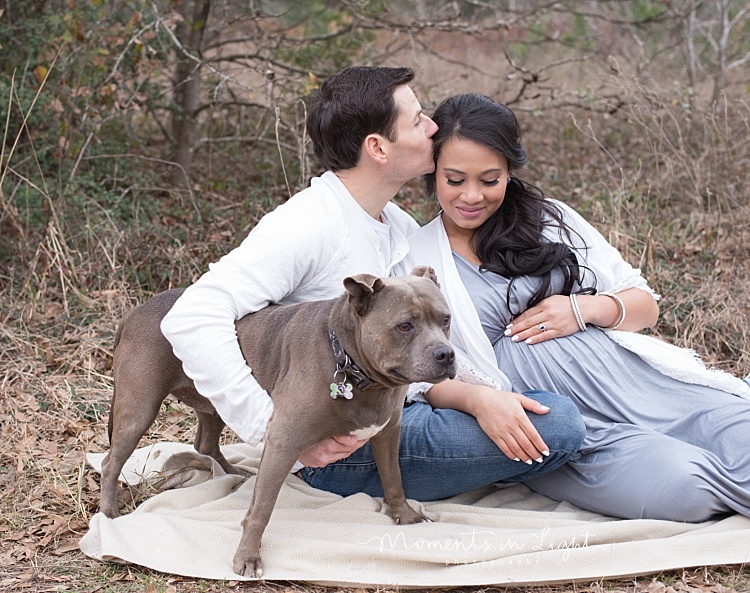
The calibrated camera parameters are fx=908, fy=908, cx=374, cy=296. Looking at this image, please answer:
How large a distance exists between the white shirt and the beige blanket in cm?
46

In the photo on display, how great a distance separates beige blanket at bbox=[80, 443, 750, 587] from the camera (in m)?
3.35

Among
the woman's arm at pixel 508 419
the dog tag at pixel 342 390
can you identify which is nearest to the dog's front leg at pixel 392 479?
the woman's arm at pixel 508 419

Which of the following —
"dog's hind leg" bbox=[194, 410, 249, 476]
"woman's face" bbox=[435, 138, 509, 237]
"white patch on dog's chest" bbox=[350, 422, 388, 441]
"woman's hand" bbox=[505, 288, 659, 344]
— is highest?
"woman's face" bbox=[435, 138, 509, 237]

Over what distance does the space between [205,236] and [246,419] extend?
3.86 metres

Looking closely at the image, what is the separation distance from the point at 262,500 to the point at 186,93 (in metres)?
5.69

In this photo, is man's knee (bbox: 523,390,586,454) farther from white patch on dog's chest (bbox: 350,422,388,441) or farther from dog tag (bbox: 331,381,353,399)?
dog tag (bbox: 331,381,353,399)

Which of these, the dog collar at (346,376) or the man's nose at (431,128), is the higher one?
the man's nose at (431,128)

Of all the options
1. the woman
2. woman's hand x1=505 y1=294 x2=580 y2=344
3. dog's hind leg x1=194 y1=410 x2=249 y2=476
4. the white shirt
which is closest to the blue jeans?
the woman

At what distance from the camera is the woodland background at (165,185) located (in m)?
5.24

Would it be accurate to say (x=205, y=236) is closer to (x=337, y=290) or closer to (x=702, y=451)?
(x=337, y=290)

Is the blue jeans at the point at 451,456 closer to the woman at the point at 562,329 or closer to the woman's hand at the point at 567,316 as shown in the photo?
the woman at the point at 562,329

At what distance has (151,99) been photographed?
25.1 ft

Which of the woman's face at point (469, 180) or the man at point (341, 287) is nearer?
the man at point (341, 287)

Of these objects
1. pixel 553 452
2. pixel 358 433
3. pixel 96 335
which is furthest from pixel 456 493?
pixel 96 335
